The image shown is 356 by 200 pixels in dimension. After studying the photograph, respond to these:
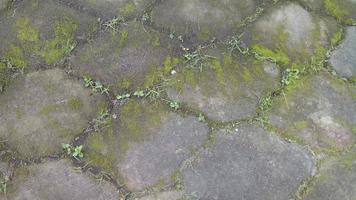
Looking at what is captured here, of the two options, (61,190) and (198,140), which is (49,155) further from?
(198,140)

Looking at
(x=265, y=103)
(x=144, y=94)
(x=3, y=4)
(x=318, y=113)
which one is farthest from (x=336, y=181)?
(x=3, y=4)

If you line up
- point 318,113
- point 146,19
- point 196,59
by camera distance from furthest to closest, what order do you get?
point 146,19, point 196,59, point 318,113

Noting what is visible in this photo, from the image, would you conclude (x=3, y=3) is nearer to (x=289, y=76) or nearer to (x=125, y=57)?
(x=125, y=57)

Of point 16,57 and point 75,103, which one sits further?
point 16,57

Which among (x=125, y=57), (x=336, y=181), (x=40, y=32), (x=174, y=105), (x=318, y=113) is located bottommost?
(x=336, y=181)

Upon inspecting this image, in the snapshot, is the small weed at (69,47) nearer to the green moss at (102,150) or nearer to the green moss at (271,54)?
the green moss at (102,150)

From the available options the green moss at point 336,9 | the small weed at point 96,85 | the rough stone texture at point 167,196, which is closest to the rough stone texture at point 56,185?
the rough stone texture at point 167,196
